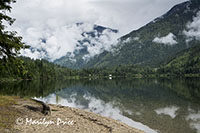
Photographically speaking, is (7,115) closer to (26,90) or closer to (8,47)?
(8,47)

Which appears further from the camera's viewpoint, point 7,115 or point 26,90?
point 26,90

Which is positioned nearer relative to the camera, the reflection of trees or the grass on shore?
the grass on shore

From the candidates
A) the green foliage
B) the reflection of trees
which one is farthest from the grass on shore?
the reflection of trees

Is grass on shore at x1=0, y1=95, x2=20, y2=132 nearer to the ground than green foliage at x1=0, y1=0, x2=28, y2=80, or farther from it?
nearer to the ground

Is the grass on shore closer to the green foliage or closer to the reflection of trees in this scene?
the green foliage

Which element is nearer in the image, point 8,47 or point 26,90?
point 8,47

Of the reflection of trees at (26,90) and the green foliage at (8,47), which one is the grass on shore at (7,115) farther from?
the reflection of trees at (26,90)

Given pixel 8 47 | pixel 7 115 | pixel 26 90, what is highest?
pixel 8 47

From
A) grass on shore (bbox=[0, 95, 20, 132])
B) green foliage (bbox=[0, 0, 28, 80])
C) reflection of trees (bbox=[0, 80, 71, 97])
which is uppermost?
green foliage (bbox=[0, 0, 28, 80])

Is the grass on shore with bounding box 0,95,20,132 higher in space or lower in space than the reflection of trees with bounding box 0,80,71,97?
higher

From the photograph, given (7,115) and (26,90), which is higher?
(7,115)

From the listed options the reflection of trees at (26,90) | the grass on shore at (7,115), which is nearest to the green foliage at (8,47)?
the grass on shore at (7,115)

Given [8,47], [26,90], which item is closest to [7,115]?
[8,47]

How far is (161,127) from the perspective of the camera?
26.6 metres
